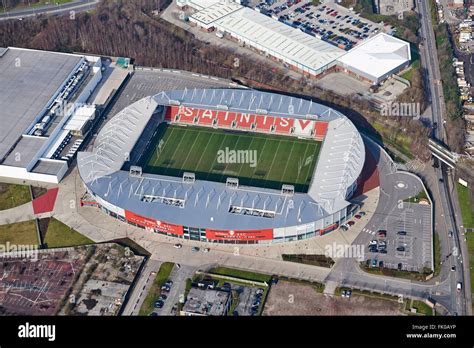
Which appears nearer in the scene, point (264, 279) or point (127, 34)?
point (264, 279)

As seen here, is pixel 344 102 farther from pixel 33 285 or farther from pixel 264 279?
pixel 33 285

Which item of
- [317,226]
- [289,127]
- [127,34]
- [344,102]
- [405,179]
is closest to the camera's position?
[317,226]

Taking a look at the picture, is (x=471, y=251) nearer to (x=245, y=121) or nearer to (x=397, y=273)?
(x=397, y=273)

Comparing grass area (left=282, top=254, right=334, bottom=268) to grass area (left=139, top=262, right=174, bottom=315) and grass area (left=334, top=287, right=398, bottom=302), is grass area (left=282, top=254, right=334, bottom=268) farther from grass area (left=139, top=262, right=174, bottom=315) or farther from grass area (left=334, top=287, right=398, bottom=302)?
grass area (left=139, top=262, right=174, bottom=315)

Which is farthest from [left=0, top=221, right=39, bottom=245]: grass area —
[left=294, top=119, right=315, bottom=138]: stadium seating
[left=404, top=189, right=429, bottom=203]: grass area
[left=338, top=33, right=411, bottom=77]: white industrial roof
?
[left=338, top=33, right=411, bottom=77]: white industrial roof

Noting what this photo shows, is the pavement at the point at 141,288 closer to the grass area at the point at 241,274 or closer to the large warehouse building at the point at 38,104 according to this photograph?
the grass area at the point at 241,274

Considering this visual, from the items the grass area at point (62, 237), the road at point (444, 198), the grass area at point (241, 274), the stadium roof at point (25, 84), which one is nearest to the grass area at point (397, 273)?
the road at point (444, 198)

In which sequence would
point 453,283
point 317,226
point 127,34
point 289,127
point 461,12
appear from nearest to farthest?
1. point 453,283
2. point 317,226
3. point 289,127
4. point 127,34
5. point 461,12

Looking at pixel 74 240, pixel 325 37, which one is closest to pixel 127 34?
pixel 325 37

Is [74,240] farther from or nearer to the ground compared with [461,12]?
nearer to the ground
